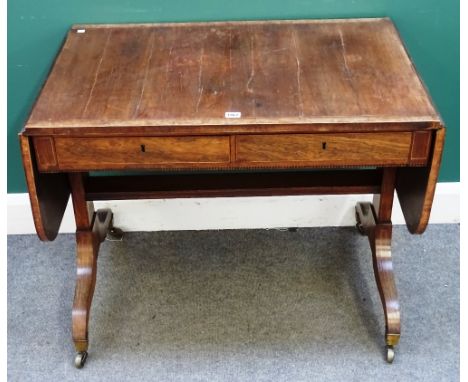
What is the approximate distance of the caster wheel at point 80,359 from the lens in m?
2.20

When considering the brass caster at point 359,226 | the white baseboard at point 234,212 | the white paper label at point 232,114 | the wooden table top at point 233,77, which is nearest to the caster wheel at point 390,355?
the brass caster at point 359,226

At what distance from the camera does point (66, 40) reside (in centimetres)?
217

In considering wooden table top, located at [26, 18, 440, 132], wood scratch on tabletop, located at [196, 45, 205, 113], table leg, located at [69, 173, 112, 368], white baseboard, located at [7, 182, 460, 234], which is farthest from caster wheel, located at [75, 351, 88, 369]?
wood scratch on tabletop, located at [196, 45, 205, 113]

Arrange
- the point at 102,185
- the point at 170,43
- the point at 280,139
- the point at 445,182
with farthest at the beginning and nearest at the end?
the point at 445,182
the point at 102,185
the point at 170,43
the point at 280,139

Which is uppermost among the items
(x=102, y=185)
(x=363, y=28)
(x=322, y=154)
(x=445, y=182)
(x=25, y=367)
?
(x=363, y=28)

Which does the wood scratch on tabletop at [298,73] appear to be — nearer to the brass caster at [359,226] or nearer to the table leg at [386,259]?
the table leg at [386,259]

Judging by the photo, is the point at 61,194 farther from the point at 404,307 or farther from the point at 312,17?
the point at 404,307

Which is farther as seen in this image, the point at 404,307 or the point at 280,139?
the point at 404,307

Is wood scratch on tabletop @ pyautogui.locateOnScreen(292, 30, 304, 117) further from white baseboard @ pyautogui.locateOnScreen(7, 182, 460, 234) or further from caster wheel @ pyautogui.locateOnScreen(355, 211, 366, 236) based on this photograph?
caster wheel @ pyautogui.locateOnScreen(355, 211, 366, 236)

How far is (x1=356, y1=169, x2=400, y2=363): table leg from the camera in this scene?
2176 mm

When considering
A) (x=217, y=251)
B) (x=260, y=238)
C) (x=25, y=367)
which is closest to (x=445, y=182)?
(x=260, y=238)

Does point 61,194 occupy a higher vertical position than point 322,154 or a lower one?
lower

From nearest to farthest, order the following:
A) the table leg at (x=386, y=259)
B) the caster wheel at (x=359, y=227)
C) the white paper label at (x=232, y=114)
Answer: the white paper label at (x=232, y=114) → the table leg at (x=386, y=259) → the caster wheel at (x=359, y=227)

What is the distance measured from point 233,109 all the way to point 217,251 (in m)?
0.93
